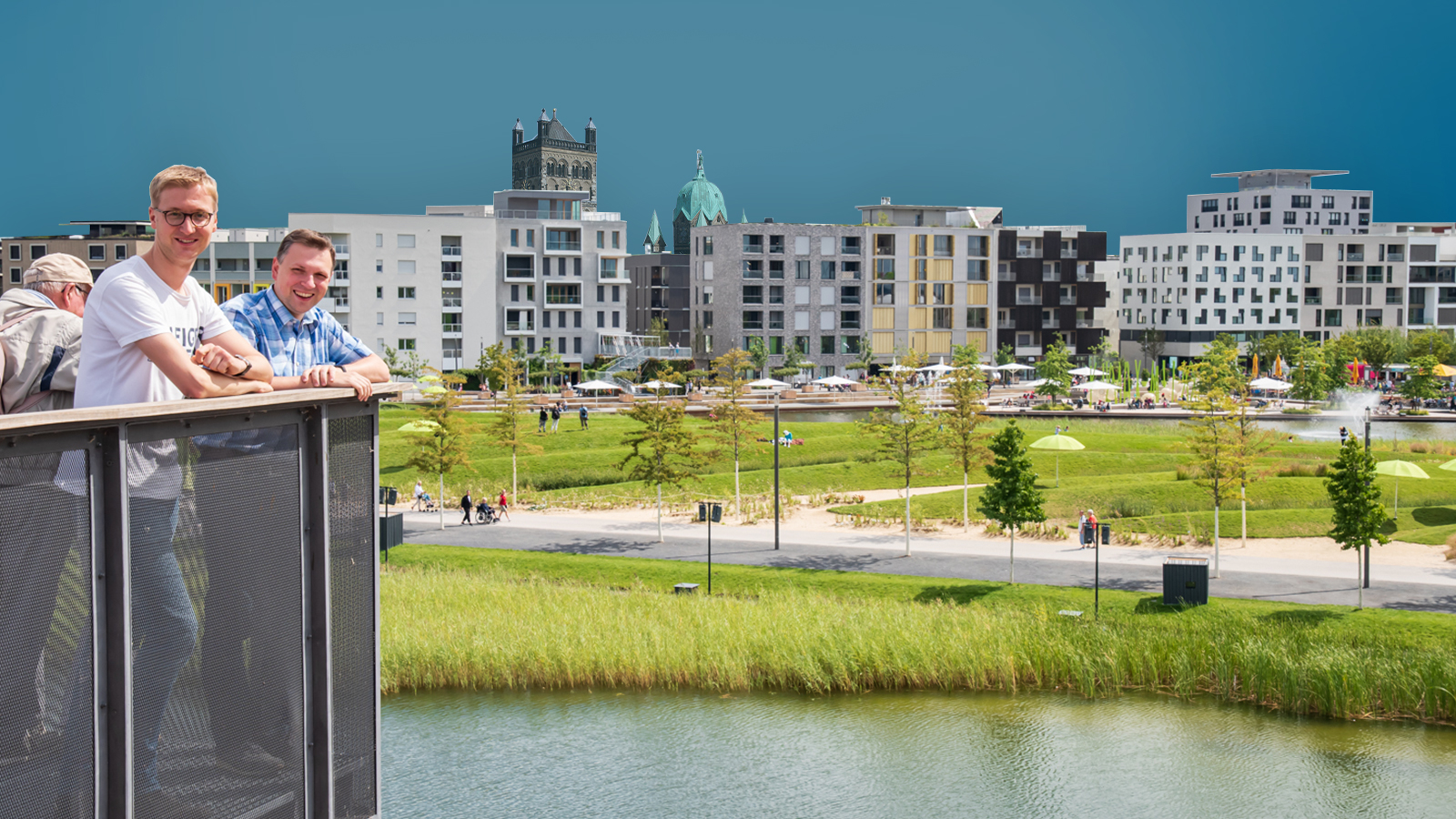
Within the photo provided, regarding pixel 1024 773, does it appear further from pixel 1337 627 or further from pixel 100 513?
pixel 100 513

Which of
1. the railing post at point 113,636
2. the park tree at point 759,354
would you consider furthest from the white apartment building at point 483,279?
the railing post at point 113,636

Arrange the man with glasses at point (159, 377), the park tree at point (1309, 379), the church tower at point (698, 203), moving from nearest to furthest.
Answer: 1. the man with glasses at point (159, 377)
2. the park tree at point (1309, 379)
3. the church tower at point (698, 203)

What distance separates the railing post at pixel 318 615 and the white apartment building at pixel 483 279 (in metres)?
81.3

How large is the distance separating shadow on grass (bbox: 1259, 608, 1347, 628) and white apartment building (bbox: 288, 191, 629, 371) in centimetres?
6817

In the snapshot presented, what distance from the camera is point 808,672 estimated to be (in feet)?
77.3

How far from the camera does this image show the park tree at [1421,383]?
73.4 meters

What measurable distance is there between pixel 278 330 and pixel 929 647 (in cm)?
1885

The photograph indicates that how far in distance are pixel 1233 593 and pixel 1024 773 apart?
12129mm

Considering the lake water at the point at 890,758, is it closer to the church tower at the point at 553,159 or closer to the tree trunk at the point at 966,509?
the tree trunk at the point at 966,509

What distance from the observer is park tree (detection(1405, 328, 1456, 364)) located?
9238 cm

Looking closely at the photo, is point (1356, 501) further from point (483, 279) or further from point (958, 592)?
point (483, 279)

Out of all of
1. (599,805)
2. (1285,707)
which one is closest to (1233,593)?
(1285,707)

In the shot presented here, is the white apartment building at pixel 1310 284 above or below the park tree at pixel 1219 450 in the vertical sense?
above

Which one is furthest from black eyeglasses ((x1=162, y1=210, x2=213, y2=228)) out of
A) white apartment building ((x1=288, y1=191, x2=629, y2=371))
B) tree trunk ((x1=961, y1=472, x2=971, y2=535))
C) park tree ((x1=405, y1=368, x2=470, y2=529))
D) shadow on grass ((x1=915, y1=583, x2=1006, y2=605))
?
white apartment building ((x1=288, y1=191, x2=629, y2=371))
